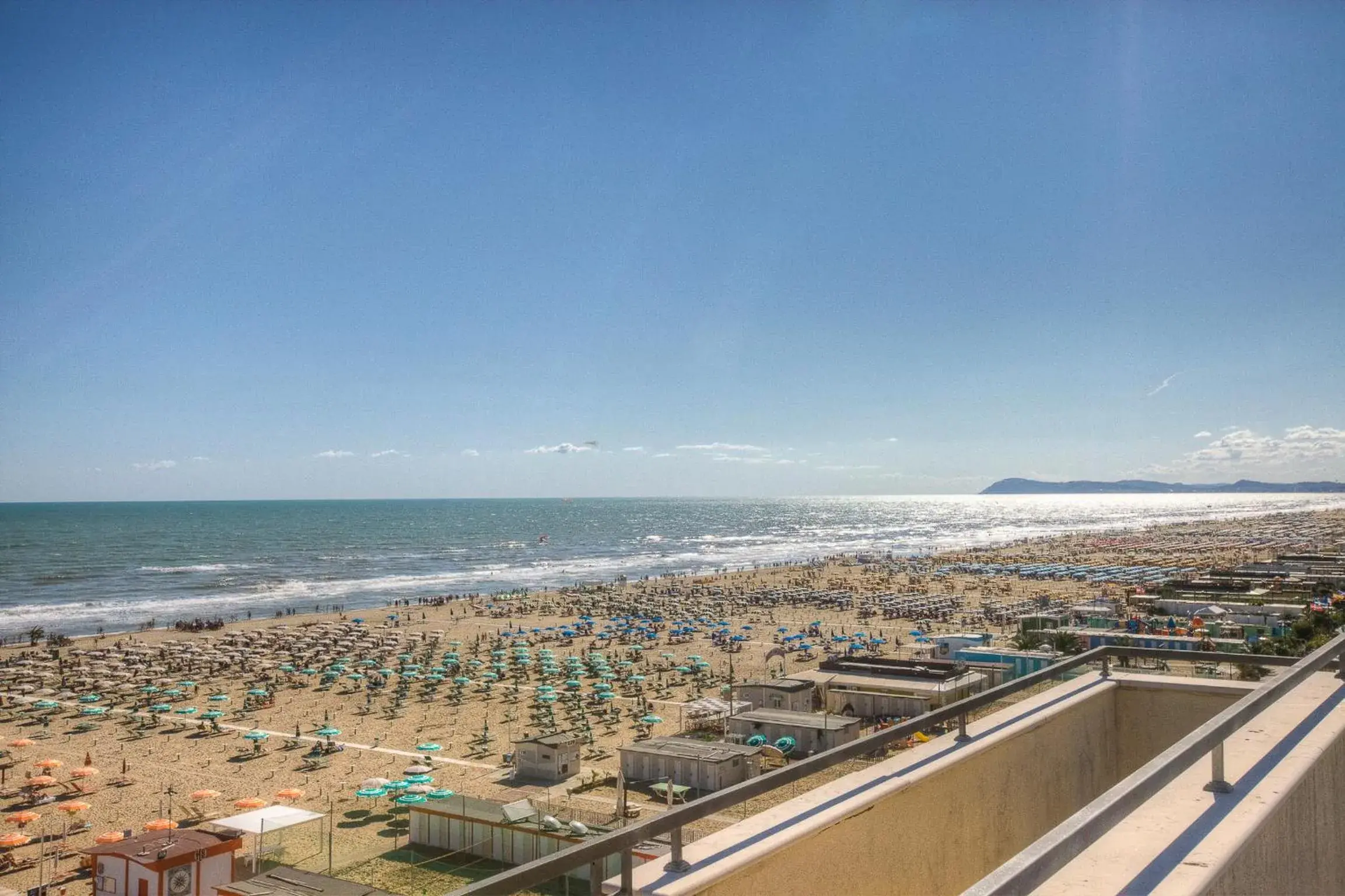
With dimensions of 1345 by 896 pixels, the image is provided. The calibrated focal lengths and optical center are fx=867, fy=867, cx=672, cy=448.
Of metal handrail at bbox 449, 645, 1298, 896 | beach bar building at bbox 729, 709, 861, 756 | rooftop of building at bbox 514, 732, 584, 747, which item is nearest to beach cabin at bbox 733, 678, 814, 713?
beach bar building at bbox 729, 709, 861, 756

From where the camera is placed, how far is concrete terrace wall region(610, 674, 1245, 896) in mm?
2734

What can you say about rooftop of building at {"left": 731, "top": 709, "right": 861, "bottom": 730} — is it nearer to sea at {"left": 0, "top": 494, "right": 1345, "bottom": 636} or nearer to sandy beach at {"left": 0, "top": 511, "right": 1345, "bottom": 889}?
sandy beach at {"left": 0, "top": 511, "right": 1345, "bottom": 889}

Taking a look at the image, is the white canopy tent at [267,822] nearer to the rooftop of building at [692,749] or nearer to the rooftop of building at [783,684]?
the rooftop of building at [692,749]

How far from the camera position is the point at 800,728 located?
68.0 ft

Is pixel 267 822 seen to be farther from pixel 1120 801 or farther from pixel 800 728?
pixel 1120 801

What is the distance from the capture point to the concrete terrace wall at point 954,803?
2.73 meters

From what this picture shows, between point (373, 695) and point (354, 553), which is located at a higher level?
point (354, 553)

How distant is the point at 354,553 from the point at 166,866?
305 feet

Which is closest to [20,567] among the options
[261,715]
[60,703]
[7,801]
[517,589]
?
[517,589]

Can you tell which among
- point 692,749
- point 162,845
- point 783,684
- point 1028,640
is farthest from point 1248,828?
point 1028,640

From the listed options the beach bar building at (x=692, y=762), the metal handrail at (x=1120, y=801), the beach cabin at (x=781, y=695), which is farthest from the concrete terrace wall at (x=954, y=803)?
the beach cabin at (x=781, y=695)

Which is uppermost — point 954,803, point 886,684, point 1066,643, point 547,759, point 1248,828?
point 1248,828

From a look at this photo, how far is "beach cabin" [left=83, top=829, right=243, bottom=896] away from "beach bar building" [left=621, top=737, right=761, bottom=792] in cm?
715

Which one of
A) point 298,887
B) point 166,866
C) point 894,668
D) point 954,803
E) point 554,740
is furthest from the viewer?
point 894,668
